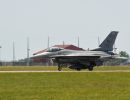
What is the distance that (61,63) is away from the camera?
2606 inches

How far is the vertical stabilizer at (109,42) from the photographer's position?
7286 centimetres

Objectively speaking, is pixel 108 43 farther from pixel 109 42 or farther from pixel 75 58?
pixel 75 58

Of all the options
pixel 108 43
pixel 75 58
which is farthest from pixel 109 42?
pixel 75 58

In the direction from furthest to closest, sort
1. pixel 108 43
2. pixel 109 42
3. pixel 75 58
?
pixel 109 42 < pixel 108 43 < pixel 75 58

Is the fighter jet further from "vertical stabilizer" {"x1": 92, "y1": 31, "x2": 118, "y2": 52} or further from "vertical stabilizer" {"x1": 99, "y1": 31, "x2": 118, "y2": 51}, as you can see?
"vertical stabilizer" {"x1": 99, "y1": 31, "x2": 118, "y2": 51}

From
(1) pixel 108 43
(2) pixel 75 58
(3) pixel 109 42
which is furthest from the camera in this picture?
(3) pixel 109 42

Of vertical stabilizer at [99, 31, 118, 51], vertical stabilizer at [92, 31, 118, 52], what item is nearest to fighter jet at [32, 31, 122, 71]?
vertical stabilizer at [92, 31, 118, 52]

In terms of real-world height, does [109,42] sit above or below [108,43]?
above

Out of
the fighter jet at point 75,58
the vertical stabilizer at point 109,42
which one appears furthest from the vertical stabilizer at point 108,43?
the fighter jet at point 75,58

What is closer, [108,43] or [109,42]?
[108,43]

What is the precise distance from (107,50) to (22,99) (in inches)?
2085

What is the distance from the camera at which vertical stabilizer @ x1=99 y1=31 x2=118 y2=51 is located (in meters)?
72.9

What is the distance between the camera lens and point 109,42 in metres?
73.9

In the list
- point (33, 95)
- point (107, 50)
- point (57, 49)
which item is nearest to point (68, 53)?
point (57, 49)
